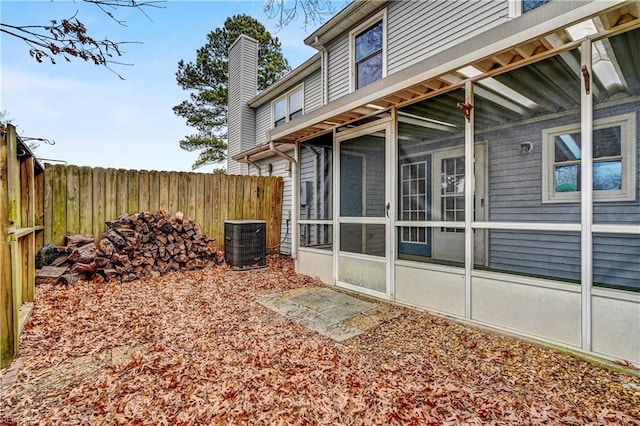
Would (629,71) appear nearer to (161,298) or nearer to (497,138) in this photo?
(497,138)

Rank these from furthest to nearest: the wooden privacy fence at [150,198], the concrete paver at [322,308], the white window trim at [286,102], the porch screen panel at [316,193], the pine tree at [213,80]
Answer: the pine tree at [213,80] < the white window trim at [286,102] < the wooden privacy fence at [150,198] < the porch screen panel at [316,193] < the concrete paver at [322,308]

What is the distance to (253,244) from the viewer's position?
630cm

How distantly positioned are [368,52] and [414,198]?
4.34 meters

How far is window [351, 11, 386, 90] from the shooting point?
20.7 feet

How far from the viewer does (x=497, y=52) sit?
8.51 ft

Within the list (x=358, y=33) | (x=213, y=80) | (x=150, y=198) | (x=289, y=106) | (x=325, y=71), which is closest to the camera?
(x=150, y=198)

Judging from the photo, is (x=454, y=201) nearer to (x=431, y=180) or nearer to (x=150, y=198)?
(x=431, y=180)

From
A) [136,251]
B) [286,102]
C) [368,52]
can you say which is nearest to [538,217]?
[368,52]

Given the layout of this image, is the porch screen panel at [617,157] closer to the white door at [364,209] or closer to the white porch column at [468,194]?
the white porch column at [468,194]

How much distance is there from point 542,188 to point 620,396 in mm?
1722

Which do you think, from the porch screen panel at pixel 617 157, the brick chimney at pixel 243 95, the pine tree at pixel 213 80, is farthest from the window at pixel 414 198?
the pine tree at pixel 213 80

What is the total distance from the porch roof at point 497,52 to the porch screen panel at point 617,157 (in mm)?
228

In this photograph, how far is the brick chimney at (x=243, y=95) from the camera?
11258mm

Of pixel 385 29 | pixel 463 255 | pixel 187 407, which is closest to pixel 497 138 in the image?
pixel 463 255
